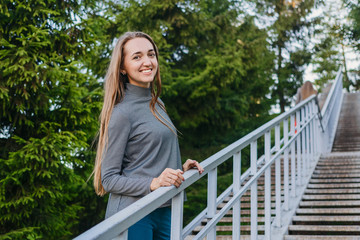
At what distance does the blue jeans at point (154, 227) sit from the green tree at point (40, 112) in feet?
13.9

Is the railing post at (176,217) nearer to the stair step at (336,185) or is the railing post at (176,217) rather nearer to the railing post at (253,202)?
the railing post at (253,202)

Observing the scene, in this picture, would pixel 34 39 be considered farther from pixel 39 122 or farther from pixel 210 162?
pixel 210 162

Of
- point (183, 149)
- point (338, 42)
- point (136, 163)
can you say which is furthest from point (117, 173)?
point (338, 42)

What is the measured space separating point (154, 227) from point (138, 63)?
0.68 metres

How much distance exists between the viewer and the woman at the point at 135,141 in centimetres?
182

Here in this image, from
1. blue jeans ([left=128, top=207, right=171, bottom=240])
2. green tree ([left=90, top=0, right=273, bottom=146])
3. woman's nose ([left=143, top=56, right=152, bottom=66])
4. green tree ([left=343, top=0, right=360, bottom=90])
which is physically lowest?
blue jeans ([left=128, top=207, right=171, bottom=240])

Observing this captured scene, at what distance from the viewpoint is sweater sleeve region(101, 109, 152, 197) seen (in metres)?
1.80

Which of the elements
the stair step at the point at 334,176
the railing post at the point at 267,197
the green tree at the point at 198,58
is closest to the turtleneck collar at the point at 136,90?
the railing post at the point at 267,197

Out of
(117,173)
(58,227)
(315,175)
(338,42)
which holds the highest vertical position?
(338,42)

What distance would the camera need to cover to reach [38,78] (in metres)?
6.38

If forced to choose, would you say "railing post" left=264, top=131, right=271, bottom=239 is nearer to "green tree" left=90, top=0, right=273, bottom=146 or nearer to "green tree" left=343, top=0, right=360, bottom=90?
"green tree" left=90, top=0, right=273, bottom=146

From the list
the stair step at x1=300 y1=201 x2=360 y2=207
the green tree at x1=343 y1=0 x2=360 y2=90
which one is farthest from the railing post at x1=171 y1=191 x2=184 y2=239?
the green tree at x1=343 y1=0 x2=360 y2=90

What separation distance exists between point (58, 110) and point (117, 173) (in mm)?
5294

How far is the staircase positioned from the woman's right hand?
2.84 meters
